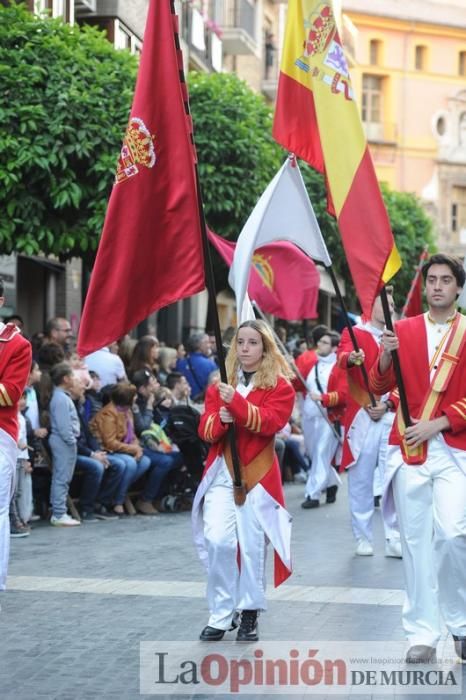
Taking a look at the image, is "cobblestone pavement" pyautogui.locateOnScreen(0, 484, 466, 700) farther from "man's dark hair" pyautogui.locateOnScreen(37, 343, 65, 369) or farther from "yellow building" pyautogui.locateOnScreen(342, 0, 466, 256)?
"yellow building" pyautogui.locateOnScreen(342, 0, 466, 256)

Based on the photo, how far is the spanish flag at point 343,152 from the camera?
7.87 m

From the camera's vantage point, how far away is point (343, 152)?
806 cm

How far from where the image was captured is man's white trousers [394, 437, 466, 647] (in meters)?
7.36

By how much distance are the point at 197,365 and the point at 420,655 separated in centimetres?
1129

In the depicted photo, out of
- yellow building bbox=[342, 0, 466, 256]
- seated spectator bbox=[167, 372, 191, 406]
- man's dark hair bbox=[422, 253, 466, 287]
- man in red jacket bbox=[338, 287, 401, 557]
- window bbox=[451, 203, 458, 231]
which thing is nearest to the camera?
man's dark hair bbox=[422, 253, 466, 287]

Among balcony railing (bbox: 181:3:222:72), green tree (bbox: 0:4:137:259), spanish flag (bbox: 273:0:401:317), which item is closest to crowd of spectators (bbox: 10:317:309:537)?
green tree (bbox: 0:4:137:259)

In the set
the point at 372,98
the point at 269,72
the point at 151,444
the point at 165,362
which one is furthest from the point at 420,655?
the point at 372,98

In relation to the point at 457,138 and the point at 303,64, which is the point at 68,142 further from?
the point at 457,138

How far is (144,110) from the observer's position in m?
7.95

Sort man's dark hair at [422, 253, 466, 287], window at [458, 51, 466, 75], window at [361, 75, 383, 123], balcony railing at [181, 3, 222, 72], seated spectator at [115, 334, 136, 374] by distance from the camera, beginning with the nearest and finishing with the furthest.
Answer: man's dark hair at [422, 253, 466, 287]
seated spectator at [115, 334, 136, 374]
balcony railing at [181, 3, 222, 72]
window at [361, 75, 383, 123]
window at [458, 51, 466, 75]

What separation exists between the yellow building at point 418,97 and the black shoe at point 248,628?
60.9 meters

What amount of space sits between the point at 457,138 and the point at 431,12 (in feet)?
20.2

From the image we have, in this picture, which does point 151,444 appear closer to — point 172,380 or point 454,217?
point 172,380

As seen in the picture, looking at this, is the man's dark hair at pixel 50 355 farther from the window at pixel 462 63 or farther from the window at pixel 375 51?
the window at pixel 462 63
